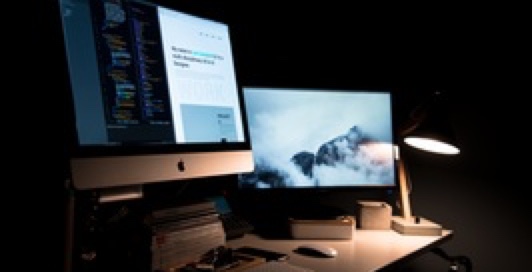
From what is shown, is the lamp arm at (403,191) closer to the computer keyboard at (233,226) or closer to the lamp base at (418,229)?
the lamp base at (418,229)

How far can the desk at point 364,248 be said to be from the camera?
44.8 inches

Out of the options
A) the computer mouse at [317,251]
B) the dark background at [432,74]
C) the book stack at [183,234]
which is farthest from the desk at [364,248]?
the dark background at [432,74]

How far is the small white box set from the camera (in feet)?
4.58

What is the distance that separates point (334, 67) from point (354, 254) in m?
0.94

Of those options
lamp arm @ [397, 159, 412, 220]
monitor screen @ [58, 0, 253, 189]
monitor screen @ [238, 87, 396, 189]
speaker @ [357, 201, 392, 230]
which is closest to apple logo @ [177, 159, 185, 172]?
monitor screen @ [58, 0, 253, 189]

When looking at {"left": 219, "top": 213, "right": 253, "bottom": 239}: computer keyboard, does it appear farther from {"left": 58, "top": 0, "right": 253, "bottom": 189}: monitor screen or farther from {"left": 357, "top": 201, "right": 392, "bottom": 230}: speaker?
{"left": 357, "top": 201, "right": 392, "bottom": 230}: speaker

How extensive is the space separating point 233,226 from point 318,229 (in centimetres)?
25

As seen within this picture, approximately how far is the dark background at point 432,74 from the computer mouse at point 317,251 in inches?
18.0

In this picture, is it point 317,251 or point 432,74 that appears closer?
point 317,251

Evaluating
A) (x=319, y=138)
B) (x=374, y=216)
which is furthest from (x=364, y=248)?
(x=319, y=138)

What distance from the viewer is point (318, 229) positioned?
4.60 ft

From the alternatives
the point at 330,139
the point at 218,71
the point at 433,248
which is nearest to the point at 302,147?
the point at 330,139

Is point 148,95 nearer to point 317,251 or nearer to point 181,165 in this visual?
point 181,165

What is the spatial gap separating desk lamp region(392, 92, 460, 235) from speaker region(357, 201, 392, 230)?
0.13ft
